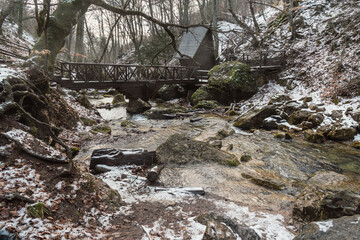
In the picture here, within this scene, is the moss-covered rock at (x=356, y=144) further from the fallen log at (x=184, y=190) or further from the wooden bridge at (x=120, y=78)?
the wooden bridge at (x=120, y=78)

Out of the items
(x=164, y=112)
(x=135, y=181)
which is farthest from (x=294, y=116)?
(x=135, y=181)

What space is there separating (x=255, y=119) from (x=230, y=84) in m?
5.22

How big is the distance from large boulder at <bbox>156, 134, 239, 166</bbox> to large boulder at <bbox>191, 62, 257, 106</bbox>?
9768 millimetres

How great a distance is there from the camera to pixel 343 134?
338 inches

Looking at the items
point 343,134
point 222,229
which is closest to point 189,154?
point 222,229

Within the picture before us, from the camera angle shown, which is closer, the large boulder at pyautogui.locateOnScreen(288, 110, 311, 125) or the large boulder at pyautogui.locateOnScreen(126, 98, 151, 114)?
the large boulder at pyautogui.locateOnScreen(288, 110, 311, 125)

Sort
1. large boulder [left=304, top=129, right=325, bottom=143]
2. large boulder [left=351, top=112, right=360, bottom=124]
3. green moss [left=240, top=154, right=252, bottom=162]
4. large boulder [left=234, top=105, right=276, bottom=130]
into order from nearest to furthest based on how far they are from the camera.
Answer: green moss [left=240, top=154, right=252, bottom=162]
large boulder [left=304, top=129, right=325, bottom=143]
large boulder [left=351, top=112, right=360, bottom=124]
large boulder [left=234, top=105, right=276, bottom=130]

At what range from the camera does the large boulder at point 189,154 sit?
20.8 feet

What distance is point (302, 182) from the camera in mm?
5465

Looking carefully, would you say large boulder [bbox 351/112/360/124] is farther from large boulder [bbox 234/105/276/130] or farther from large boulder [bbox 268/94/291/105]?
large boulder [bbox 268/94/291/105]

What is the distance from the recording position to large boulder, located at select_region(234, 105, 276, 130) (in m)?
11.1

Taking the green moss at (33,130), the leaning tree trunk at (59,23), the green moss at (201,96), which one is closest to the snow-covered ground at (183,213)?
the green moss at (33,130)

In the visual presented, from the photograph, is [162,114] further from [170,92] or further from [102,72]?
[170,92]

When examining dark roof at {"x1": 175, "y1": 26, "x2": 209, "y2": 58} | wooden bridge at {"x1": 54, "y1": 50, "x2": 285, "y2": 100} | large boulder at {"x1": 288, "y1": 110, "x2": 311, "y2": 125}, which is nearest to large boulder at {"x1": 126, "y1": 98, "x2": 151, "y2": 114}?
wooden bridge at {"x1": 54, "y1": 50, "x2": 285, "y2": 100}
